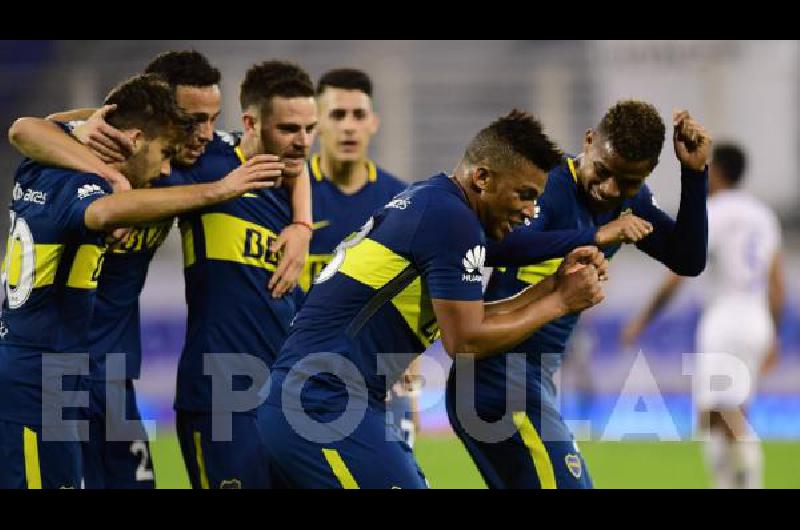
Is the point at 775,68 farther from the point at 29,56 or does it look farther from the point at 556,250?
the point at 556,250

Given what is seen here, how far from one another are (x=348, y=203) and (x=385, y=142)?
12131mm

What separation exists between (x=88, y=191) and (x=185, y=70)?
1.40 meters

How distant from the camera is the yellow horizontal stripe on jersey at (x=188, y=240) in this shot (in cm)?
598

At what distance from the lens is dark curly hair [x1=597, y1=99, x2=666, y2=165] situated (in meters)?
5.27

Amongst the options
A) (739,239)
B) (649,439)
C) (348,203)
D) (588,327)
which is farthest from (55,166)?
(588,327)

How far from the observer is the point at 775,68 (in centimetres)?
1898

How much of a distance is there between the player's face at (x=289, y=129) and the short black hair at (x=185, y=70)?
0.32 metres

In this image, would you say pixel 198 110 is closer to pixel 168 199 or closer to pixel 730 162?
pixel 168 199

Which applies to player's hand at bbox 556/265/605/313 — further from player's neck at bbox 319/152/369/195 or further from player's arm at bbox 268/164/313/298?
player's neck at bbox 319/152/369/195

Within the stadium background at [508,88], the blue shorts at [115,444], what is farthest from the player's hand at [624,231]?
the stadium background at [508,88]

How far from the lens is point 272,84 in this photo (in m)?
6.25

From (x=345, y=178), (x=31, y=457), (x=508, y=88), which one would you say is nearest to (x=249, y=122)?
(x=345, y=178)

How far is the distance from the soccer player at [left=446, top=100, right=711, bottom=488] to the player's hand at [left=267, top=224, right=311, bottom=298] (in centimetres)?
92

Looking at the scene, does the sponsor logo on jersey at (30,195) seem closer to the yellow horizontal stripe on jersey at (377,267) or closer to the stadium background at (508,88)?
the yellow horizontal stripe on jersey at (377,267)
